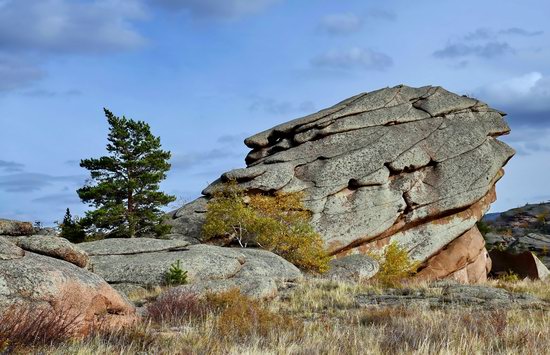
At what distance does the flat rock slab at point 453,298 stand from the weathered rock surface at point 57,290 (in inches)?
339

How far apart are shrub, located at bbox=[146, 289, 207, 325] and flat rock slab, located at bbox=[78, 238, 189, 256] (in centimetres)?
1228

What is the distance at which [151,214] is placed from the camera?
4094 cm

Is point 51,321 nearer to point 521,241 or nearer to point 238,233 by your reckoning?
point 238,233

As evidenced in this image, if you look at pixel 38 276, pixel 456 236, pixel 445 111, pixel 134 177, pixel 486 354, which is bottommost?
pixel 486 354

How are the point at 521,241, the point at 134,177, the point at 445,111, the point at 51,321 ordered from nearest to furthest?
1. the point at 51,321
2. the point at 134,177
3. the point at 445,111
4. the point at 521,241

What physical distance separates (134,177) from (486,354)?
34169mm

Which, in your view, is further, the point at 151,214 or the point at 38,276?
the point at 151,214

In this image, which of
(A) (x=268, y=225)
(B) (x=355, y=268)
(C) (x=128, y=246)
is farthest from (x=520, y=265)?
(C) (x=128, y=246)

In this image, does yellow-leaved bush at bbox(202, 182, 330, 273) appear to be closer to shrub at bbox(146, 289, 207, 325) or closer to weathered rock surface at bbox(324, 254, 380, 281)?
weathered rock surface at bbox(324, 254, 380, 281)

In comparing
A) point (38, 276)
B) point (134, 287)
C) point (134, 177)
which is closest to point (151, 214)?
point (134, 177)

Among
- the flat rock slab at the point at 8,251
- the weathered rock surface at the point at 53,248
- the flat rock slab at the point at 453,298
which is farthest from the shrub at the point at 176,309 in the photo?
the flat rock slab at the point at 453,298

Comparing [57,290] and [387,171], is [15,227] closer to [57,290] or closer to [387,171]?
[57,290]

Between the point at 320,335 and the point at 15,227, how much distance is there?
9.49 meters

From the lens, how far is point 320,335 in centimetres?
1222
